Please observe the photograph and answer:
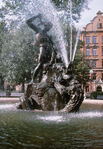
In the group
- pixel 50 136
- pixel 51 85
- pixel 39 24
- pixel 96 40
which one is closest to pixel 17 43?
pixel 39 24

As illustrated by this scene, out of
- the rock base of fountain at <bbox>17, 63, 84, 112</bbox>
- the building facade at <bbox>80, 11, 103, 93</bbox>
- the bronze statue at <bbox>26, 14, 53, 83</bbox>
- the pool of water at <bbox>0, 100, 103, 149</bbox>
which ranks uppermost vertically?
the building facade at <bbox>80, 11, 103, 93</bbox>

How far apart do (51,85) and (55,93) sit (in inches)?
16.7

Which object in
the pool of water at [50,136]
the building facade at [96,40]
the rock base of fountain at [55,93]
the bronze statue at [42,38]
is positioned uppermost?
the building facade at [96,40]

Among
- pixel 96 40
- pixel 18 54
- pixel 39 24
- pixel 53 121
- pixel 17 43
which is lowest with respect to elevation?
pixel 53 121

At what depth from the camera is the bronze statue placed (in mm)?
11016

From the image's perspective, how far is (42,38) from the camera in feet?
36.0

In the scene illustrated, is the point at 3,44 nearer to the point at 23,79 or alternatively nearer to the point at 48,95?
the point at 23,79

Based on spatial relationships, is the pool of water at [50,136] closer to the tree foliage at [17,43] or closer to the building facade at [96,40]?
the tree foliage at [17,43]

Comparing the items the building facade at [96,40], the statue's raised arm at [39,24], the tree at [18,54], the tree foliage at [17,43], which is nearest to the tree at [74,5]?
the tree foliage at [17,43]

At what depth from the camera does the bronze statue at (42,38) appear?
11.0 meters

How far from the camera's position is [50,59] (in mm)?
11289

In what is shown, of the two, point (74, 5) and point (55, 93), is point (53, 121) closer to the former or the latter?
point (55, 93)

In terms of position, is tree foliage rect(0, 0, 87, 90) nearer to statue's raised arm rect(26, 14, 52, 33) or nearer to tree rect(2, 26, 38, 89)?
tree rect(2, 26, 38, 89)

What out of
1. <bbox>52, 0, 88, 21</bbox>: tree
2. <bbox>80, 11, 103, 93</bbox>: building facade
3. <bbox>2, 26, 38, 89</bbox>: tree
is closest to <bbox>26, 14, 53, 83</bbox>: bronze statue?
<bbox>2, 26, 38, 89</bbox>: tree
